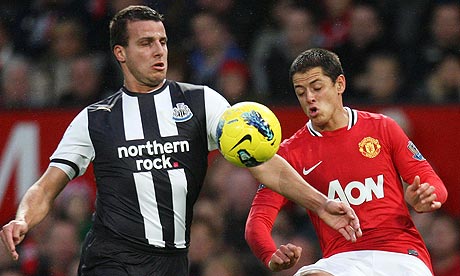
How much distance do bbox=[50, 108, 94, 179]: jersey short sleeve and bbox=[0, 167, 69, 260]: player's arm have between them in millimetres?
43

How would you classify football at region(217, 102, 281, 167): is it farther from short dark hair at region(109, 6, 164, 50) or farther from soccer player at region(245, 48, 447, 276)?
short dark hair at region(109, 6, 164, 50)

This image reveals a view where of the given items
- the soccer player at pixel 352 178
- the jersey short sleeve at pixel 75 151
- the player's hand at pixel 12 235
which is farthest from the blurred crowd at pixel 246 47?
the player's hand at pixel 12 235

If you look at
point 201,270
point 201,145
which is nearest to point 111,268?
point 201,145

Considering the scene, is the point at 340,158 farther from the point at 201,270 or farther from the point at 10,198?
the point at 10,198

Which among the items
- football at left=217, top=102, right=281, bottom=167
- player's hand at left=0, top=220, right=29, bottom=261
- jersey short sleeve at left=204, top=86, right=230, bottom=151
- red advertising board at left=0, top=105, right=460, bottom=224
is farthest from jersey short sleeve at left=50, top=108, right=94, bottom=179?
red advertising board at left=0, top=105, right=460, bottom=224

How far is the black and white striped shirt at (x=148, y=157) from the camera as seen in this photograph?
5.62 metres

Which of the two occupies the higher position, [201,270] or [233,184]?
[233,184]

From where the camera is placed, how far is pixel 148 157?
222 inches

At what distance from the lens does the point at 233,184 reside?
8695 millimetres

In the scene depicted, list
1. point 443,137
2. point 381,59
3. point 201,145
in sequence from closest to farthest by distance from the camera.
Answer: point 201,145 < point 443,137 < point 381,59

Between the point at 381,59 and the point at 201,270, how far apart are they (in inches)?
94.6

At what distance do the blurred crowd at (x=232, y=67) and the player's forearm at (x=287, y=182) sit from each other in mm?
2818

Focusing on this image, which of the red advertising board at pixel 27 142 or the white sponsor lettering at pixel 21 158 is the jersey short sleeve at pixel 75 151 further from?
the white sponsor lettering at pixel 21 158

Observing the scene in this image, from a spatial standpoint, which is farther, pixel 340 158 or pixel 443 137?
pixel 443 137
